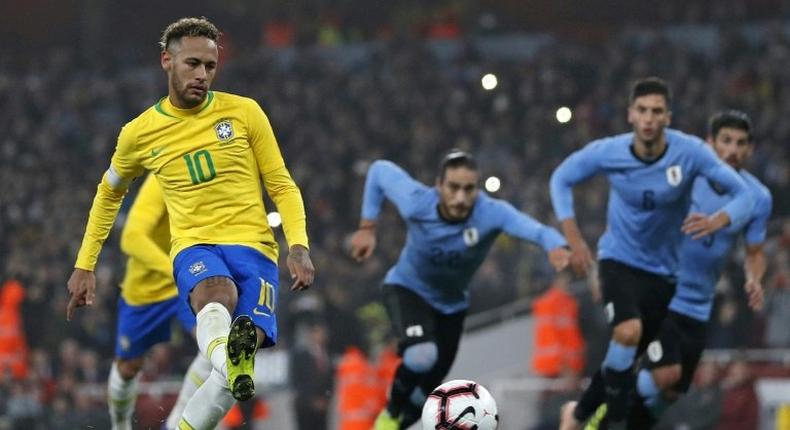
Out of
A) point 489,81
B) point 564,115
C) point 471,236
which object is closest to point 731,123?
point 471,236

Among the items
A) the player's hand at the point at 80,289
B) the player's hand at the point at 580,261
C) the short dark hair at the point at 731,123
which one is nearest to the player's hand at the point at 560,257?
the player's hand at the point at 580,261

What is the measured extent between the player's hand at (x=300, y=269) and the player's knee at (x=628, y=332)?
297 cm

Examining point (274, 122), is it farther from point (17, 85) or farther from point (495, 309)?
point (495, 309)

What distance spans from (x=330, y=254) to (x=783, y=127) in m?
6.34

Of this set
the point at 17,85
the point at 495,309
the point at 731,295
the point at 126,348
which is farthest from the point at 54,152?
the point at 126,348

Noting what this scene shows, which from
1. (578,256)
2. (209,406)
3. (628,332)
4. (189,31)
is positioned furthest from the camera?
(628,332)

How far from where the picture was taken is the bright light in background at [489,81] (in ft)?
80.7

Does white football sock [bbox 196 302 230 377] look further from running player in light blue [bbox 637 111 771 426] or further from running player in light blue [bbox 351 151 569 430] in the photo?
running player in light blue [bbox 637 111 771 426]

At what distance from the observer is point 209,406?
790 centimetres

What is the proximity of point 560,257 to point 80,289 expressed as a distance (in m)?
3.03

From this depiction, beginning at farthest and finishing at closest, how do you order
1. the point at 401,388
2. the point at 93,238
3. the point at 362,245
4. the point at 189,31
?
the point at 401,388 → the point at 362,245 → the point at 93,238 → the point at 189,31

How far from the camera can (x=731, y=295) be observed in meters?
16.6

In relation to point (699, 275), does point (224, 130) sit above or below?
above

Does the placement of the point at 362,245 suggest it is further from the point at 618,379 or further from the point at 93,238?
the point at 93,238
